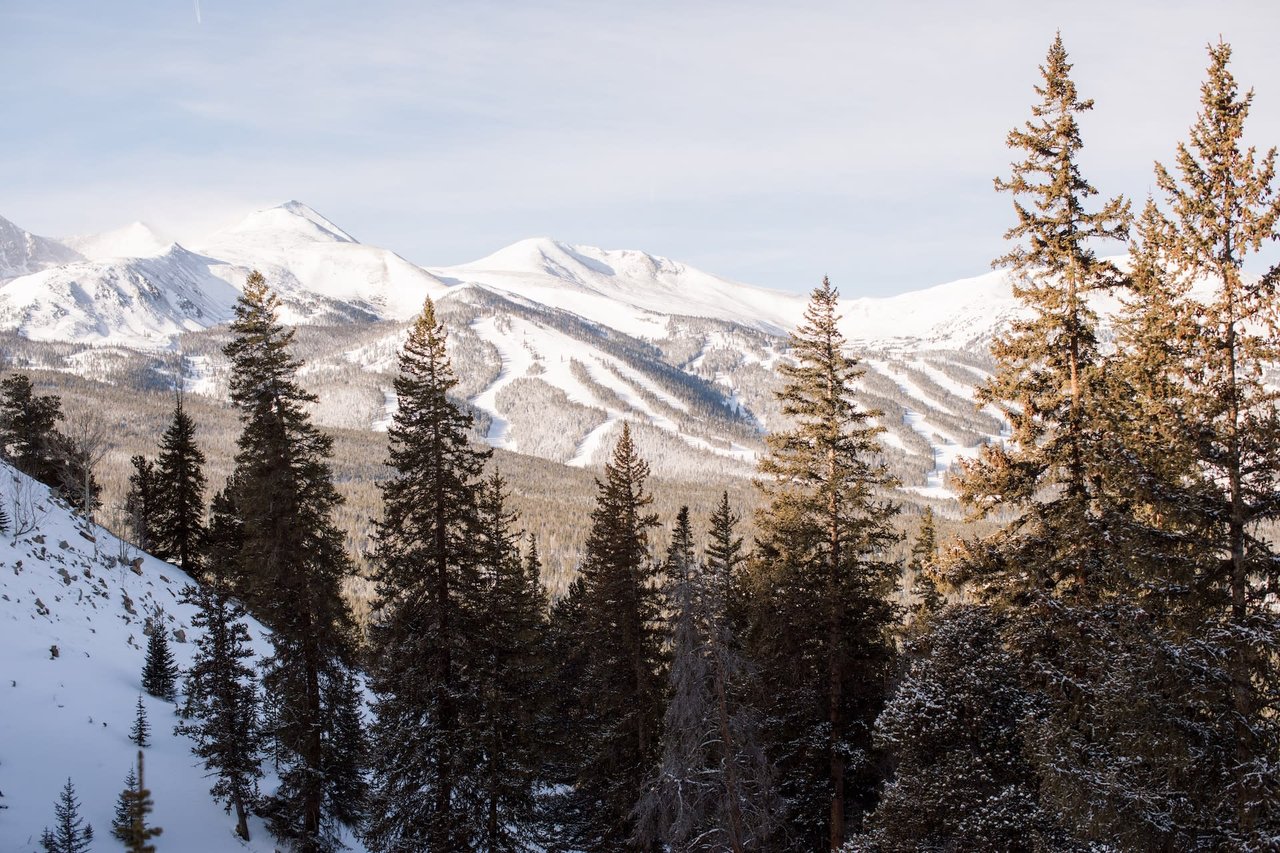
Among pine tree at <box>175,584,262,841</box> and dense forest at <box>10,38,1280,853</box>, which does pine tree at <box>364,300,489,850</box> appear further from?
pine tree at <box>175,584,262,841</box>

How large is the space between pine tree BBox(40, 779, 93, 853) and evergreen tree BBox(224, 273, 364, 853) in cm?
466

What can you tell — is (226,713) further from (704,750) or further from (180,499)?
(180,499)

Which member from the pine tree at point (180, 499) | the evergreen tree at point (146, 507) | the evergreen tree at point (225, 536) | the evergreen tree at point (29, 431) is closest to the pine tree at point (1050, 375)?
the evergreen tree at point (225, 536)

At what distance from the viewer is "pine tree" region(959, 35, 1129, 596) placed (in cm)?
1467

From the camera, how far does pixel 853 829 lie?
22.7m

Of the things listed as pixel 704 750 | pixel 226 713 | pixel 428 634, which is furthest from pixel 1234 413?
pixel 226 713

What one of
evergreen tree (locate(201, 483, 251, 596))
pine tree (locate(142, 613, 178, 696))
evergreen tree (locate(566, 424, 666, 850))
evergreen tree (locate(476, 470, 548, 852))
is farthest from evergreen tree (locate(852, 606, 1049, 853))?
evergreen tree (locate(201, 483, 251, 596))

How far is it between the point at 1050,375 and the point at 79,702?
90.3ft

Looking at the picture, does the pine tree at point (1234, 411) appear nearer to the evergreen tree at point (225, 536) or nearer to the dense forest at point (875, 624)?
the dense forest at point (875, 624)

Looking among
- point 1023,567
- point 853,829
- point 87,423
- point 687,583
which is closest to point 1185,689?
point 1023,567

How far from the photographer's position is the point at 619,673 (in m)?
23.8

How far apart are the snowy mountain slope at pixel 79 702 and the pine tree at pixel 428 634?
6.89 metres

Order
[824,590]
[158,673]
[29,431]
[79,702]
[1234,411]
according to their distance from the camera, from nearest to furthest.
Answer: [1234,411], [824,590], [79,702], [158,673], [29,431]

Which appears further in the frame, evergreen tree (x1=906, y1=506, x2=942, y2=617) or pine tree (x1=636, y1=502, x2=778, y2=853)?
evergreen tree (x1=906, y1=506, x2=942, y2=617)
